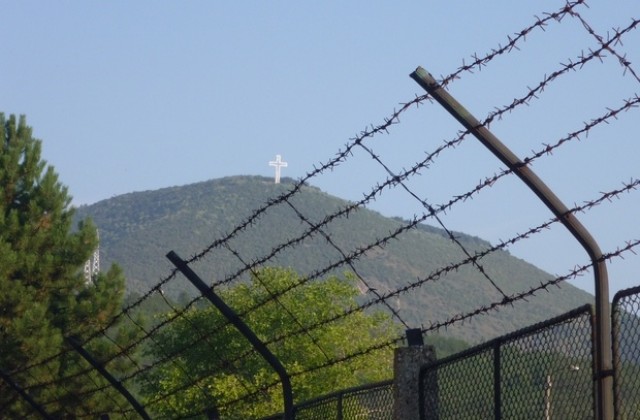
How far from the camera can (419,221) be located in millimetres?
4547

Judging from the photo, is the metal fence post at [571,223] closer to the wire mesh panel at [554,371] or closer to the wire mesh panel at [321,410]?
the wire mesh panel at [554,371]

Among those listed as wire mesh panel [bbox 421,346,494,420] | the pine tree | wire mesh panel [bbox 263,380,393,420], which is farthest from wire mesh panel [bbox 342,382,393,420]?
the pine tree

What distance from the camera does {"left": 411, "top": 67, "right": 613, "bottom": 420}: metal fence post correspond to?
375 centimetres

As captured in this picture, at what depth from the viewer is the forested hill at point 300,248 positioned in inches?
4555

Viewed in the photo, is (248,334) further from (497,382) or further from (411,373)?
(497,382)

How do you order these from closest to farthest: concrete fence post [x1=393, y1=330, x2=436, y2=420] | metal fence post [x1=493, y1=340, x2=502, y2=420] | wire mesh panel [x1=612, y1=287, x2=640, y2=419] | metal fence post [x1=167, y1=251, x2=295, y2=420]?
1. wire mesh panel [x1=612, y1=287, x2=640, y2=419]
2. metal fence post [x1=493, y1=340, x2=502, y2=420]
3. concrete fence post [x1=393, y1=330, x2=436, y2=420]
4. metal fence post [x1=167, y1=251, x2=295, y2=420]

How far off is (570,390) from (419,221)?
2.85 feet

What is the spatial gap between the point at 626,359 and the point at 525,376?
57cm

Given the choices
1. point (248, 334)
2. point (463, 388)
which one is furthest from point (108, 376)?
point (463, 388)

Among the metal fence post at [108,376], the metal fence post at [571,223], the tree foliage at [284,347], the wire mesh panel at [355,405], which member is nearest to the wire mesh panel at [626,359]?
the metal fence post at [571,223]

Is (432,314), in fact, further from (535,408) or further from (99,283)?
(535,408)

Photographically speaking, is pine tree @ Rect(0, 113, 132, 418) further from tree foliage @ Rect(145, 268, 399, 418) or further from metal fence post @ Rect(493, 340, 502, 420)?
metal fence post @ Rect(493, 340, 502, 420)

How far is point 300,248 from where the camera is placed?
136m

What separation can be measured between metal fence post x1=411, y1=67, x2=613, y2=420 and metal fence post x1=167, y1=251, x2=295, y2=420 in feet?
7.23
